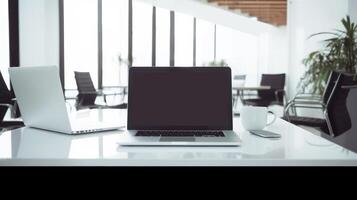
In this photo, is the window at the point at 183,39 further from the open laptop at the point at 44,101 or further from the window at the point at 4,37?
the open laptop at the point at 44,101

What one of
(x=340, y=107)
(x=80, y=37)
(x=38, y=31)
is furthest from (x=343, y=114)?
(x=80, y=37)

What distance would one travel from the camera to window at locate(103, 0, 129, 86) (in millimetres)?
6531

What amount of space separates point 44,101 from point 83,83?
3508 millimetres

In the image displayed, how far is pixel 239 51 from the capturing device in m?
8.92

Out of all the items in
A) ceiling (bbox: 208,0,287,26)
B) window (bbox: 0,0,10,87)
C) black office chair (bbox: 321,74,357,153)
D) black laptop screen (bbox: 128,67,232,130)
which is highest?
ceiling (bbox: 208,0,287,26)

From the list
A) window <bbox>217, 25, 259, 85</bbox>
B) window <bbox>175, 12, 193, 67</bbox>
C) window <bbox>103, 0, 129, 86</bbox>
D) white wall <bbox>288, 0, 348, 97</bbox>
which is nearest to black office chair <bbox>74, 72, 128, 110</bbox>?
window <bbox>103, 0, 129, 86</bbox>

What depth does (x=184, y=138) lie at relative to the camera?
2.90ft

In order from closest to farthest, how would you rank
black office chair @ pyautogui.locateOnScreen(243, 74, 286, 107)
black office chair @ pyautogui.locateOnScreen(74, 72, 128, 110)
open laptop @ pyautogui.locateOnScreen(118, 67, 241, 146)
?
open laptop @ pyautogui.locateOnScreen(118, 67, 241, 146), black office chair @ pyautogui.locateOnScreen(74, 72, 128, 110), black office chair @ pyautogui.locateOnScreen(243, 74, 286, 107)

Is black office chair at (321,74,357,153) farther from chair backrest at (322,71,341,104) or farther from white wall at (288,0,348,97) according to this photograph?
white wall at (288,0,348,97)

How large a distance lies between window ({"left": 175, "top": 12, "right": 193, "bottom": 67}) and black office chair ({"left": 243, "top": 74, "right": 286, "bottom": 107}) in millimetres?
2781

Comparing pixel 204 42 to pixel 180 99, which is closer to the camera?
pixel 180 99

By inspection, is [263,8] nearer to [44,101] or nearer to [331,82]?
[331,82]
